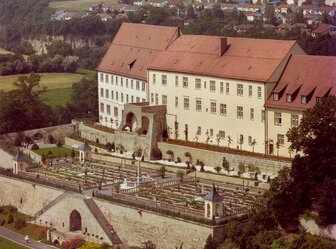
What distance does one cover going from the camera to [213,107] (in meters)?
66.1

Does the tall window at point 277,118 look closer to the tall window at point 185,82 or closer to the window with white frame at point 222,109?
the window with white frame at point 222,109

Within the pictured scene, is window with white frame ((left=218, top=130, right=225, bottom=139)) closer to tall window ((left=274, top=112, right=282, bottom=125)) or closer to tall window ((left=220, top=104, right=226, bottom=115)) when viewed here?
tall window ((left=220, top=104, right=226, bottom=115))

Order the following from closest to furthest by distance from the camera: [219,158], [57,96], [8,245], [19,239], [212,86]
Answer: [8,245] < [19,239] < [219,158] < [212,86] < [57,96]

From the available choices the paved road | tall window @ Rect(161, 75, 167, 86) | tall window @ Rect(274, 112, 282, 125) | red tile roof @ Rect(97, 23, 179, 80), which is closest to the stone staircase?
the paved road

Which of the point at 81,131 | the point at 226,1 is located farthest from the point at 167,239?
the point at 226,1

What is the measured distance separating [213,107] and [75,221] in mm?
12783

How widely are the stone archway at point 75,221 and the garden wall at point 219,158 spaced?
9443 millimetres

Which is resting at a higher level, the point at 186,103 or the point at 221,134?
the point at 186,103

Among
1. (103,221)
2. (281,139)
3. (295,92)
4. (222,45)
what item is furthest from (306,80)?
(103,221)

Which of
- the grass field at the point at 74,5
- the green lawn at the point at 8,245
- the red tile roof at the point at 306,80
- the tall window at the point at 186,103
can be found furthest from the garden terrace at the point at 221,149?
the grass field at the point at 74,5

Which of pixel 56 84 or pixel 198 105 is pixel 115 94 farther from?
pixel 56 84

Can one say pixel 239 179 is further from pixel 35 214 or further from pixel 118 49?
pixel 118 49

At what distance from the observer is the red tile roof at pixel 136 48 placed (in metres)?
73.4

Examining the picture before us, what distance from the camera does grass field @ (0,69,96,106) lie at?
3767 inches
